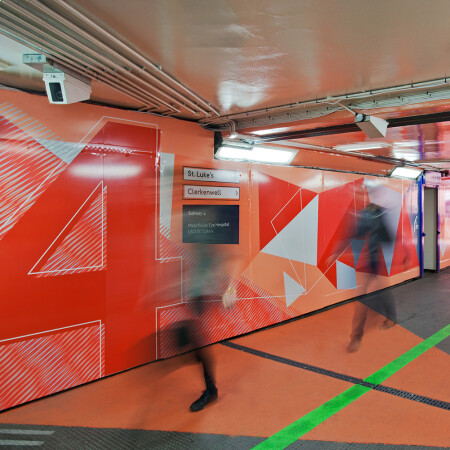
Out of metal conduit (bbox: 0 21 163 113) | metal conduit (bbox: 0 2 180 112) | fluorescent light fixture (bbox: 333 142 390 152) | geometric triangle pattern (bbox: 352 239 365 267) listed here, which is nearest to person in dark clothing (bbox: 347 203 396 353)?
geometric triangle pattern (bbox: 352 239 365 267)

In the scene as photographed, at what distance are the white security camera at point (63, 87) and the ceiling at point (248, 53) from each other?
0.10m

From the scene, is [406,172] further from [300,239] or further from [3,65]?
[3,65]

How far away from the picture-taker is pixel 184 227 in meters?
4.97

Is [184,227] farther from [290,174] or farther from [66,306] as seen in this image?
[290,174]

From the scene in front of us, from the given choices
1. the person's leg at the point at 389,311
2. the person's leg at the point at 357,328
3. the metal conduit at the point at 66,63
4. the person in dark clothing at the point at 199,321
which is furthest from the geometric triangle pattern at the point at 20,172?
the person's leg at the point at 389,311

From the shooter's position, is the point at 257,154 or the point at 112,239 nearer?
the point at 112,239

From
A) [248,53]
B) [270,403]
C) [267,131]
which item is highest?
[267,131]

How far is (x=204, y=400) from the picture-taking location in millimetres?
3623

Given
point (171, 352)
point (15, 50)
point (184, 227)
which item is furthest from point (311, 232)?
point (15, 50)

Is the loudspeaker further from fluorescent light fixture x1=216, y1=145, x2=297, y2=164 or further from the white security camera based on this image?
the white security camera

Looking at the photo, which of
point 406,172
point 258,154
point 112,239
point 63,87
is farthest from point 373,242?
point 63,87

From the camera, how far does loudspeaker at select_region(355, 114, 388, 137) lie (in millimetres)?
4121

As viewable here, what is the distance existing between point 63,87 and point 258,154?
11.3ft

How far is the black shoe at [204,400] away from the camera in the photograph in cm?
353
